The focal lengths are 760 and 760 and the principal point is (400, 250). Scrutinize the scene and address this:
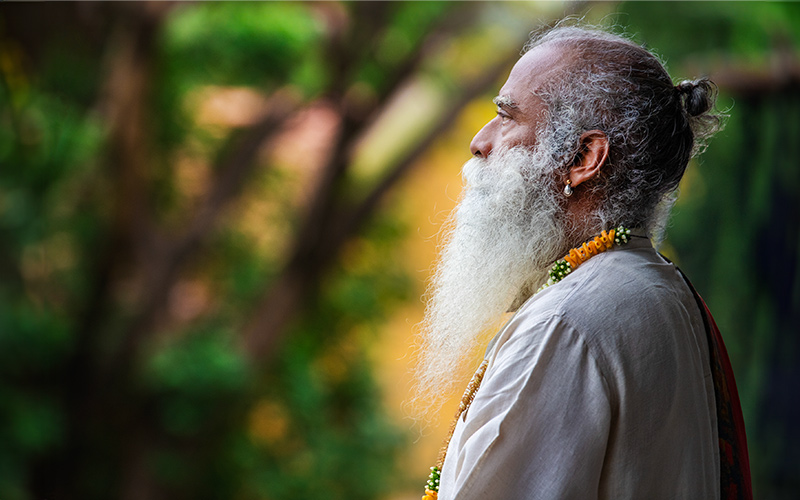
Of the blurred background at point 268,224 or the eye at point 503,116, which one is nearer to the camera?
the eye at point 503,116

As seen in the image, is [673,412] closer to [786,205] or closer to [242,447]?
[786,205]

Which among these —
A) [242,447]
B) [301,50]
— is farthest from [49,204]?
[242,447]

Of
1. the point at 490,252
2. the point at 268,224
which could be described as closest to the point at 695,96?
the point at 490,252

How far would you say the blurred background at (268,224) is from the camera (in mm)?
3137

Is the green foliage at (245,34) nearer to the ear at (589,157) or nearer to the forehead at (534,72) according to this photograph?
the forehead at (534,72)

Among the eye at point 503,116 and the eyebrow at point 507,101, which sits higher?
the eyebrow at point 507,101

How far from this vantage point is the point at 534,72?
47.8 inches

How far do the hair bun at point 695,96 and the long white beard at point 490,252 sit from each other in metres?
0.25

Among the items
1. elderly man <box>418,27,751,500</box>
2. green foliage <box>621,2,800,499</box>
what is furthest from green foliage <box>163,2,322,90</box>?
elderly man <box>418,27,751,500</box>

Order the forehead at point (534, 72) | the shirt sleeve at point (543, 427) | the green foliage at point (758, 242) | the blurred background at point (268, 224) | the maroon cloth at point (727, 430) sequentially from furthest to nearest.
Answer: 1. the blurred background at point (268, 224)
2. the green foliage at point (758, 242)
3. the forehead at point (534, 72)
4. the maroon cloth at point (727, 430)
5. the shirt sleeve at point (543, 427)

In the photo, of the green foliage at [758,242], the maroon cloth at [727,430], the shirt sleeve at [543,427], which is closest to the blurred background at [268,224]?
the green foliage at [758,242]

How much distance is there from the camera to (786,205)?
3027 mm

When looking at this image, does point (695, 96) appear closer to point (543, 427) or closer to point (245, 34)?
point (543, 427)

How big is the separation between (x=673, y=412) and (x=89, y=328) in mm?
4231
